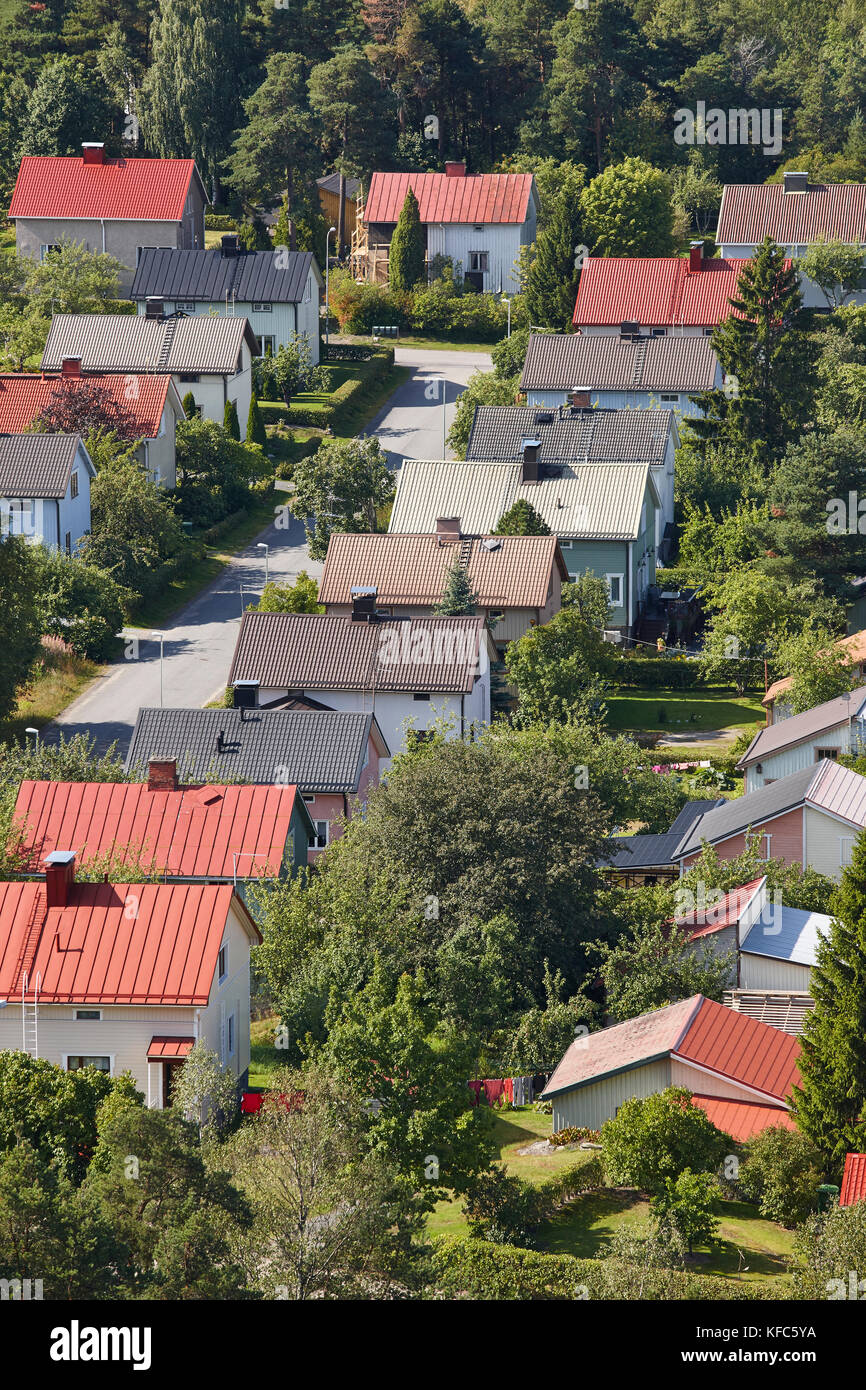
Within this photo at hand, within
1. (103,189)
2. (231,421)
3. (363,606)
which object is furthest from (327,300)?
(363,606)

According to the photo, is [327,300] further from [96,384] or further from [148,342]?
[96,384]

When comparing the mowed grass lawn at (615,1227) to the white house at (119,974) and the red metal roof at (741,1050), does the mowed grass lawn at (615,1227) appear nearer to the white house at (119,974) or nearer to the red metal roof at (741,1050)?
the red metal roof at (741,1050)

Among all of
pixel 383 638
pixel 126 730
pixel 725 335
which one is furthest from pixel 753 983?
pixel 725 335

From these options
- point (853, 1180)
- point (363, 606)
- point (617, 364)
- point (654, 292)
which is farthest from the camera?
point (654, 292)

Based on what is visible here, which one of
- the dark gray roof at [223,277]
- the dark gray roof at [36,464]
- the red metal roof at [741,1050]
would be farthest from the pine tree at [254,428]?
the red metal roof at [741,1050]

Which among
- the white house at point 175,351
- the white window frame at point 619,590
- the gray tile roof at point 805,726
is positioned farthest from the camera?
the white house at point 175,351

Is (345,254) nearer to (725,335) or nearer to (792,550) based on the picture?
(725,335)

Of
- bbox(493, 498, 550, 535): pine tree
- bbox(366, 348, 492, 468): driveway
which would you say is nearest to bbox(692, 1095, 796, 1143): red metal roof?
bbox(493, 498, 550, 535): pine tree
